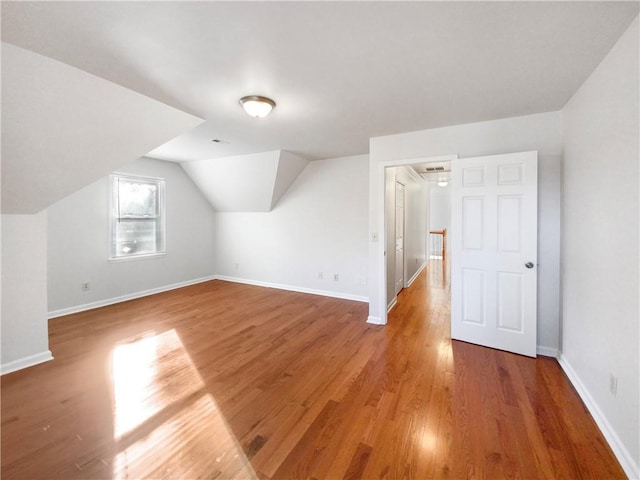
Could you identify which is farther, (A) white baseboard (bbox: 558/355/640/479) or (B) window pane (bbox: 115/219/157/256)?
(B) window pane (bbox: 115/219/157/256)

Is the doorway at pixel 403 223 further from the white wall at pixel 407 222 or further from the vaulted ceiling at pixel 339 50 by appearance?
the vaulted ceiling at pixel 339 50

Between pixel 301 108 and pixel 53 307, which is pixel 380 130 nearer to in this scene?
pixel 301 108

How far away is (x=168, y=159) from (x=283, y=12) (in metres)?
4.39

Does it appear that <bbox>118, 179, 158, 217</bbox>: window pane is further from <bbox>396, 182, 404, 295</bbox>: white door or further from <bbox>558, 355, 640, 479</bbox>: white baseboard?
<bbox>558, 355, 640, 479</bbox>: white baseboard

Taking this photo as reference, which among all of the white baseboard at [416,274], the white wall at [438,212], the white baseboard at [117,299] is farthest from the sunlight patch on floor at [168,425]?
the white wall at [438,212]

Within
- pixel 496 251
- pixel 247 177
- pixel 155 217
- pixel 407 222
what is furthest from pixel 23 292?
pixel 407 222

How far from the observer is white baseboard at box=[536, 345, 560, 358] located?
2.63 meters

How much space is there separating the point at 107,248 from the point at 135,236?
20.6 inches

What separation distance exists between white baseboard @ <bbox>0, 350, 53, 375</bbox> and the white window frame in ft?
6.78

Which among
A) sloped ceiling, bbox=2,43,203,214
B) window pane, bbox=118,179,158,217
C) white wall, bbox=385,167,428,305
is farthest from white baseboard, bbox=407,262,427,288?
window pane, bbox=118,179,158,217

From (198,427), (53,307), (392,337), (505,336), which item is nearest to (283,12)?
(198,427)

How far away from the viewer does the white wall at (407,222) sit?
3998 mm

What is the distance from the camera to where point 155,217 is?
5.07 m

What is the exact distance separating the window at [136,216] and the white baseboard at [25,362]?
2151 millimetres
